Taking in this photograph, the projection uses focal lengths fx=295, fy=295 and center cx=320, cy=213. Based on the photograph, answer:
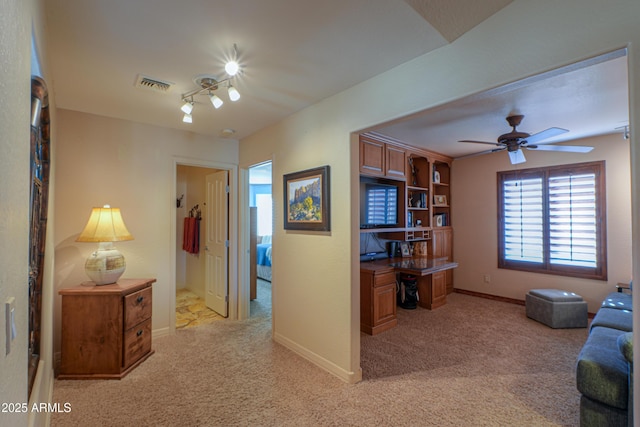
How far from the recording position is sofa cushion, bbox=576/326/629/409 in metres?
1.76

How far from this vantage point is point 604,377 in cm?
181

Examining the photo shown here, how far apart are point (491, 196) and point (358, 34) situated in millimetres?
4304

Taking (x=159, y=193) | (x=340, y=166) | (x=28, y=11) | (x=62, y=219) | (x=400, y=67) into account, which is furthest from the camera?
(x=159, y=193)

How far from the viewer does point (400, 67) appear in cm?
209

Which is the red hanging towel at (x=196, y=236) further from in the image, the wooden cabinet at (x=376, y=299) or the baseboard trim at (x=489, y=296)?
the baseboard trim at (x=489, y=296)

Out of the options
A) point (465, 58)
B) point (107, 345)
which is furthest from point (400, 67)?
point (107, 345)

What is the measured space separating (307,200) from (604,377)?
2425 millimetres

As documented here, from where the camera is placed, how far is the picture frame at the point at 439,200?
5265mm

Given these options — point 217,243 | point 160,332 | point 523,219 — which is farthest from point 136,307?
point 523,219

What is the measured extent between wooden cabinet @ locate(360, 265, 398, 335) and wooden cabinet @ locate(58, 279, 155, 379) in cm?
246

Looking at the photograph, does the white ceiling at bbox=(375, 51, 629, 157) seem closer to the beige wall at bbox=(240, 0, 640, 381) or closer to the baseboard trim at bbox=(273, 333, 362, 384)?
the beige wall at bbox=(240, 0, 640, 381)

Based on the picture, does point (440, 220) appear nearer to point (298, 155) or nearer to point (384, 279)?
point (384, 279)

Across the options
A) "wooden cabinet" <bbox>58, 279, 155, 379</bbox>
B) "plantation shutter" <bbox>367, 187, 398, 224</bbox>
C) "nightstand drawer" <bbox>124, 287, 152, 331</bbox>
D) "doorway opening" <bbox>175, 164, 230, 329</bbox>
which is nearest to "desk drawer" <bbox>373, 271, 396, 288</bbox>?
"plantation shutter" <bbox>367, 187, 398, 224</bbox>

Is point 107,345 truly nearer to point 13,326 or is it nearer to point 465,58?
point 13,326
